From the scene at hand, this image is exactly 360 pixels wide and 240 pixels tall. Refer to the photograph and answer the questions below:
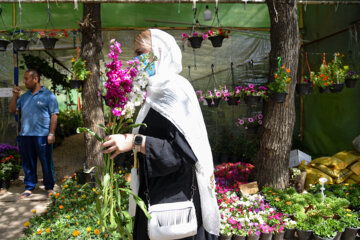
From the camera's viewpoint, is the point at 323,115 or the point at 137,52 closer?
the point at 137,52

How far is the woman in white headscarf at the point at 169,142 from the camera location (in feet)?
4.76

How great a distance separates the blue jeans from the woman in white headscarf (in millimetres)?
3545

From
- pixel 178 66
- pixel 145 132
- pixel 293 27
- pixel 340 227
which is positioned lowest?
pixel 340 227

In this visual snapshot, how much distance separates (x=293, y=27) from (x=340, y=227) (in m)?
2.55

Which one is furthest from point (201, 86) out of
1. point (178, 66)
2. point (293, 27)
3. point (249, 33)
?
point (178, 66)

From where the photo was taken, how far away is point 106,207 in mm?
1669

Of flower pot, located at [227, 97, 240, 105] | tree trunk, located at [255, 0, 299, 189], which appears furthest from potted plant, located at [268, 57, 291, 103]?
flower pot, located at [227, 97, 240, 105]

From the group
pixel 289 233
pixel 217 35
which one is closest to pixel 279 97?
pixel 289 233

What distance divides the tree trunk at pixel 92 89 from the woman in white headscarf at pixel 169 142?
9.76 ft

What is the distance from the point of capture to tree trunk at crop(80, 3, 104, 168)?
4.43m

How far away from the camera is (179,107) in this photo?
1.54 metres

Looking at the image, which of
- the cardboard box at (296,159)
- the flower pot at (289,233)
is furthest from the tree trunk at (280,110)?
the cardboard box at (296,159)

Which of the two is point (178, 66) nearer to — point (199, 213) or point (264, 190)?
point (199, 213)

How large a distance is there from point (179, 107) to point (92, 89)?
3.27 metres
